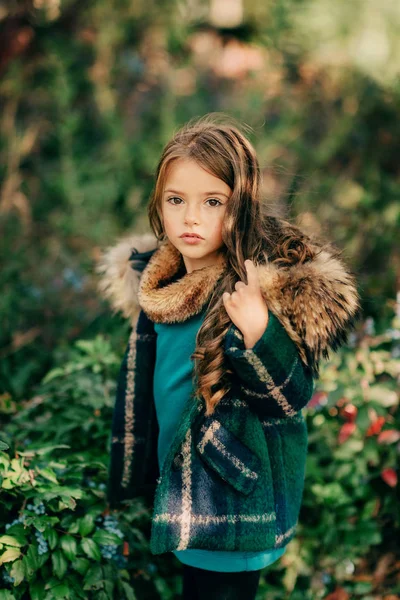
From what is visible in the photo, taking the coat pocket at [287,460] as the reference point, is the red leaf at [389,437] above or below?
below

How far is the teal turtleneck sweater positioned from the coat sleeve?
7.9 inches

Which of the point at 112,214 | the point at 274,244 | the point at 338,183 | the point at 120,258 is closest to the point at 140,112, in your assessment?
the point at 112,214

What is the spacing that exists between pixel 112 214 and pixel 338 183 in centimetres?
168

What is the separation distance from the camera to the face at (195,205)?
1.54 meters

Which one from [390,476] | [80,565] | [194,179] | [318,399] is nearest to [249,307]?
[194,179]

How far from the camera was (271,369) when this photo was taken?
4.50 ft

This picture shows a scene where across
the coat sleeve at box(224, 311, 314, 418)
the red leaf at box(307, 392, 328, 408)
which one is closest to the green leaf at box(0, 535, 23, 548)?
the coat sleeve at box(224, 311, 314, 418)

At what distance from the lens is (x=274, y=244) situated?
160 centimetres

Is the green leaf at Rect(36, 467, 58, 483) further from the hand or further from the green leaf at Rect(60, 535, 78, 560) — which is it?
the hand

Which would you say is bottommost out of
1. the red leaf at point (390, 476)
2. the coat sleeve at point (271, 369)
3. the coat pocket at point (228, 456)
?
the red leaf at point (390, 476)

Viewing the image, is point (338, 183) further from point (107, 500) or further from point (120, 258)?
point (107, 500)

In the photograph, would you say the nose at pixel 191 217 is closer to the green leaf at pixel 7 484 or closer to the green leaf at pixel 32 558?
the green leaf at pixel 7 484

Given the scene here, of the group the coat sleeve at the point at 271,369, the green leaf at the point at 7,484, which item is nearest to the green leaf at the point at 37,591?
the green leaf at the point at 7,484

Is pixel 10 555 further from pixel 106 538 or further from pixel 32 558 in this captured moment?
pixel 106 538
